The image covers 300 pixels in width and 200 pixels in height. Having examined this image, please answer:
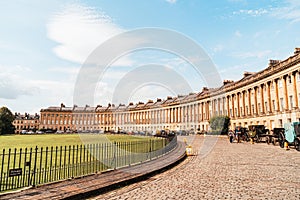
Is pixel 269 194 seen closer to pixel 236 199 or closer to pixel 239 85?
pixel 236 199

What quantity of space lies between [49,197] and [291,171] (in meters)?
10.7

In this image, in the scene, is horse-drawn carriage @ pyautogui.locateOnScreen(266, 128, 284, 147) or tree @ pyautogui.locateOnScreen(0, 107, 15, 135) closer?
horse-drawn carriage @ pyautogui.locateOnScreen(266, 128, 284, 147)

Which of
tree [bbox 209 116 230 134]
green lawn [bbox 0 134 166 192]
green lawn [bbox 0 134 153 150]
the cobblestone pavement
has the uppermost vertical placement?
tree [bbox 209 116 230 134]

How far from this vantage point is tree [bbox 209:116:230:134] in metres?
58.5

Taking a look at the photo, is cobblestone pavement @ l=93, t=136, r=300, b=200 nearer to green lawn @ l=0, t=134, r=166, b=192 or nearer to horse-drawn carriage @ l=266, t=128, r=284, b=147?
green lawn @ l=0, t=134, r=166, b=192

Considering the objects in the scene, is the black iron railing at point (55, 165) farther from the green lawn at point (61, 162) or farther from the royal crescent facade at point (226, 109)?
the royal crescent facade at point (226, 109)

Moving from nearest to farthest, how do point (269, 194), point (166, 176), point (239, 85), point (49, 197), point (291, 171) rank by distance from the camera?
point (49, 197), point (269, 194), point (166, 176), point (291, 171), point (239, 85)

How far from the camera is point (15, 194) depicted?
652 cm

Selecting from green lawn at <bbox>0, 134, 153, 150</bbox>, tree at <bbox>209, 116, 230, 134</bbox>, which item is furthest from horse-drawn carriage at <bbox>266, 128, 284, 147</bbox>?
tree at <bbox>209, 116, 230, 134</bbox>

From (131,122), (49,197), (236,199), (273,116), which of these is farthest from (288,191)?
(131,122)

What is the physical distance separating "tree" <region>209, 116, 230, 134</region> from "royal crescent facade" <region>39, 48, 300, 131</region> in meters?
3.62

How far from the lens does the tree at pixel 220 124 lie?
5850 cm

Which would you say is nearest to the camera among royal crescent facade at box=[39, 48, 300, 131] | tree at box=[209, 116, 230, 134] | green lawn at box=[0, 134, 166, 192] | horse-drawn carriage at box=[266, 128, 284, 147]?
green lawn at box=[0, 134, 166, 192]

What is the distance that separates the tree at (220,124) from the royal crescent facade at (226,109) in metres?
3.62
